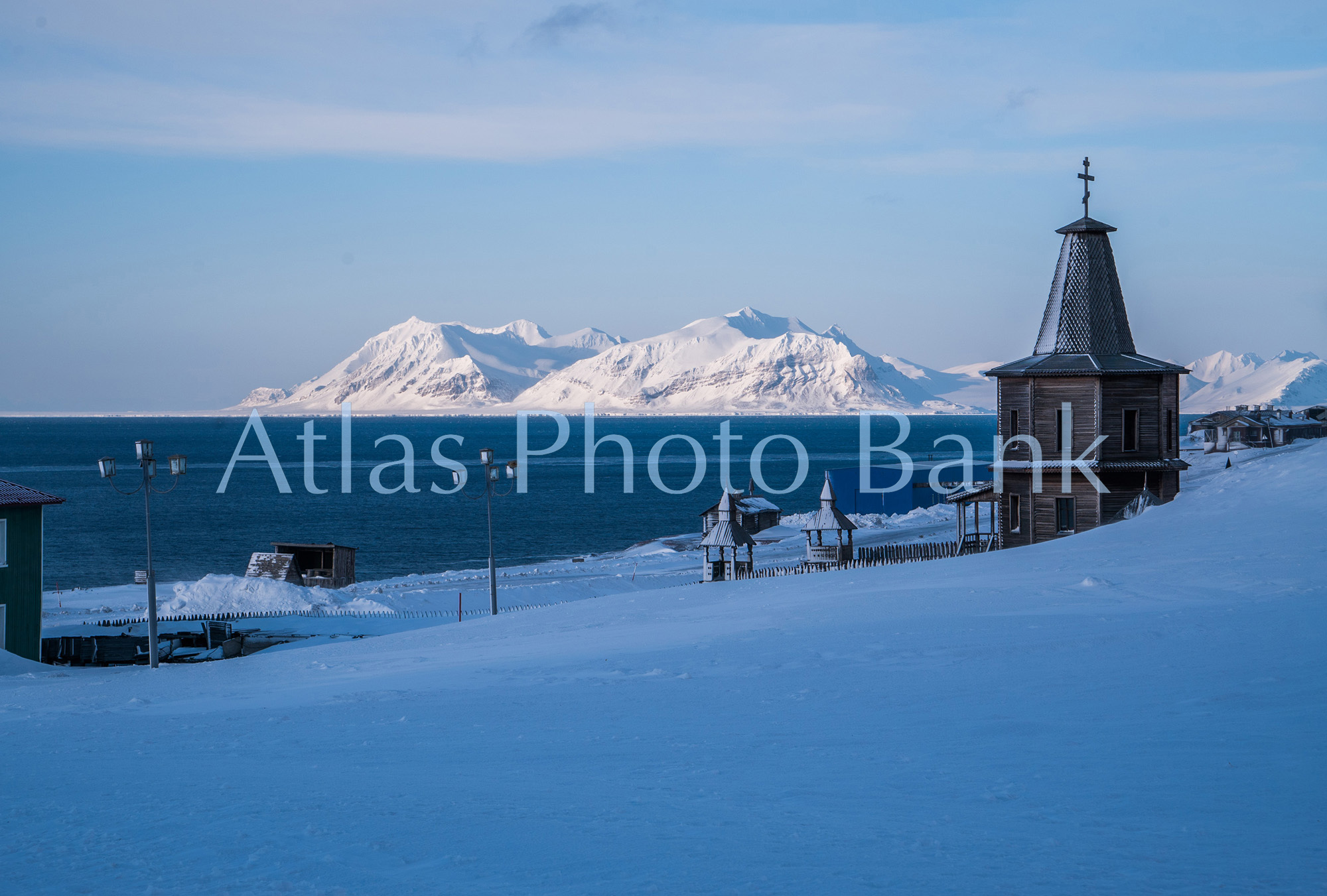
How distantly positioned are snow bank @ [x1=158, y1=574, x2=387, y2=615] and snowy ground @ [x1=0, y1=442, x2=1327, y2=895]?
64.0 ft

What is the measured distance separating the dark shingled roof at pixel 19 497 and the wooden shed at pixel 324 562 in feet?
71.4

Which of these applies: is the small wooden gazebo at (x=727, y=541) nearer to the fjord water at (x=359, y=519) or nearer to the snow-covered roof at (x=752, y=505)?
the fjord water at (x=359, y=519)

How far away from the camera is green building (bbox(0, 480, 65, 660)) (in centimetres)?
2473

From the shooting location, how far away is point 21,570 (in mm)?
25141

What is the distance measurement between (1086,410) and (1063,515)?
2796 millimetres

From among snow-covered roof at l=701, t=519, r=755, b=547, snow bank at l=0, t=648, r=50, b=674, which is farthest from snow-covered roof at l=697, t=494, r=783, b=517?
snow bank at l=0, t=648, r=50, b=674

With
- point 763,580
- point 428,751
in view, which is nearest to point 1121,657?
point 428,751

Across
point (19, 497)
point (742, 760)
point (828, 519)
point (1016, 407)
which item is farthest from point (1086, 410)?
point (19, 497)

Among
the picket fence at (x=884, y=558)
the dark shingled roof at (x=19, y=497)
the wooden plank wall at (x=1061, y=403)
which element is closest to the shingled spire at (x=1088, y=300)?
the wooden plank wall at (x=1061, y=403)

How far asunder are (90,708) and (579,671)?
593 cm

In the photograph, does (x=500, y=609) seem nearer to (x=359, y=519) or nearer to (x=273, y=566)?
(x=273, y=566)

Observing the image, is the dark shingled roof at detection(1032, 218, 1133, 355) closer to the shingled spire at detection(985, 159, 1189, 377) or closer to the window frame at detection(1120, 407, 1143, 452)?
the shingled spire at detection(985, 159, 1189, 377)

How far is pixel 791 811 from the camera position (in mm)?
7652

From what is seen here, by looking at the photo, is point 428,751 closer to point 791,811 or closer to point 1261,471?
point 791,811
